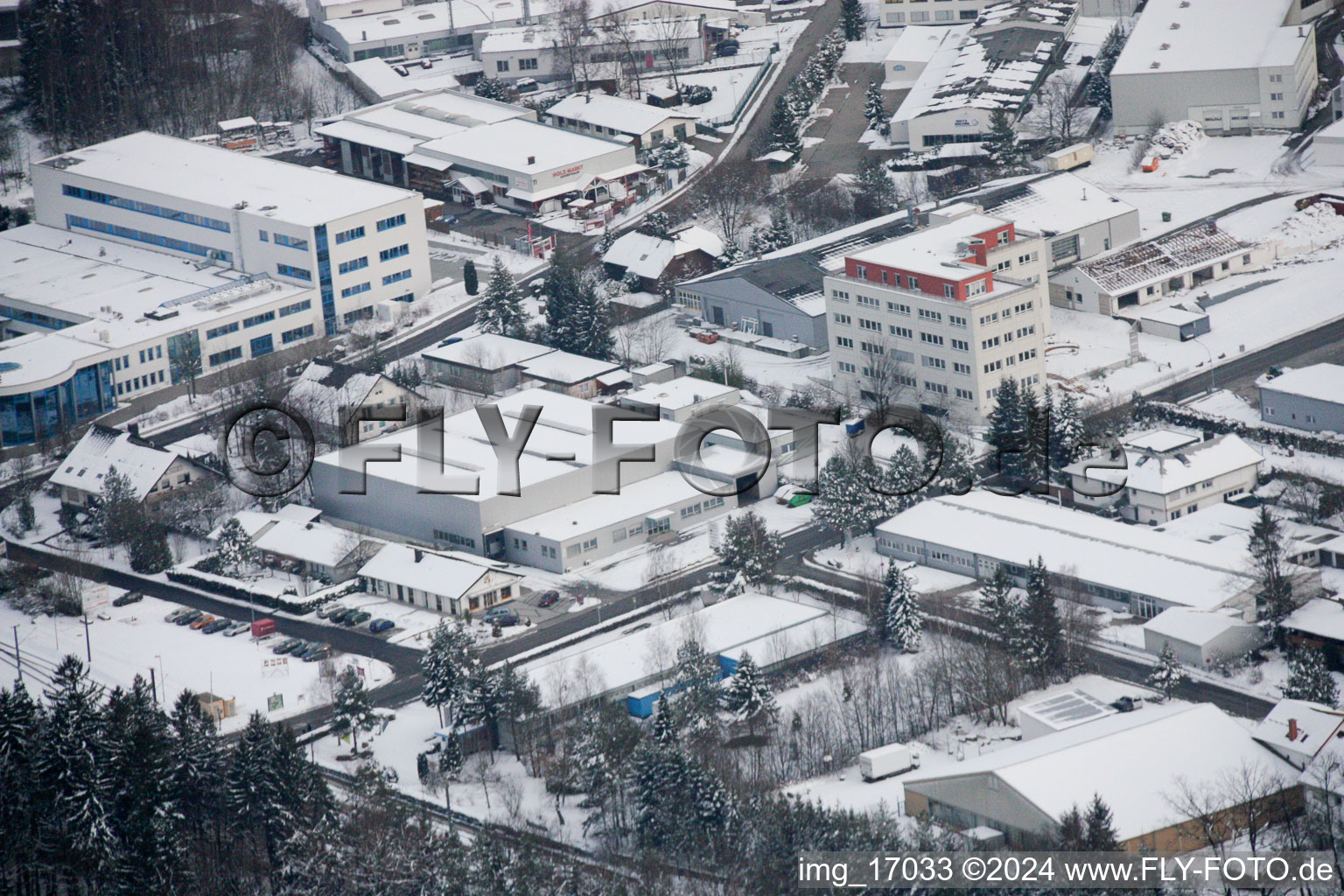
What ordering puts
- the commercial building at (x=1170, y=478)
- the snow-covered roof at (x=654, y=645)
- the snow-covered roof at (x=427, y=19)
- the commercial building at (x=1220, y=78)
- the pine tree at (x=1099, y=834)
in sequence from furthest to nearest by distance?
the snow-covered roof at (x=427, y=19)
the commercial building at (x=1220, y=78)
the commercial building at (x=1170, y=478)
the snow-covered roof at (x=654, y=645)
the pine tree at (x=1099, y=834)

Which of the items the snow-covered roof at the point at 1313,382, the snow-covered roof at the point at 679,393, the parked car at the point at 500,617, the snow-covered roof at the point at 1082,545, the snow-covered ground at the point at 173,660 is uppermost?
the snow-covered roof at the point at 1313,382

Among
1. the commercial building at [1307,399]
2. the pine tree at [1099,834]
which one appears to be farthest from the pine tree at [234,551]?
the commercial building at [1307,399]

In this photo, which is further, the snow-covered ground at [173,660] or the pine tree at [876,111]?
the pine tree at [876,111]

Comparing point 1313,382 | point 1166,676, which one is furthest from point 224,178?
point 1166,676

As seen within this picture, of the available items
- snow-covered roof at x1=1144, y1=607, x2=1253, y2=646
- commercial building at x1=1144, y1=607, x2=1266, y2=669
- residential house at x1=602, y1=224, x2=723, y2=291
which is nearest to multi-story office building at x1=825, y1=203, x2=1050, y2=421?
residential house at x1=602, y1=224, x2=723, y2=291

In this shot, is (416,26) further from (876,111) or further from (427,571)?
(427,571)

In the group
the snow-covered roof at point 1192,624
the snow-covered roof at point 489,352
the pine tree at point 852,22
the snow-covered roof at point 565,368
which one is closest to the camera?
the snow-covered roof at point 1192,624

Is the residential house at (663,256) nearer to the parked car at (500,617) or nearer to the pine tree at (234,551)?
the pine tree at (234,551)
